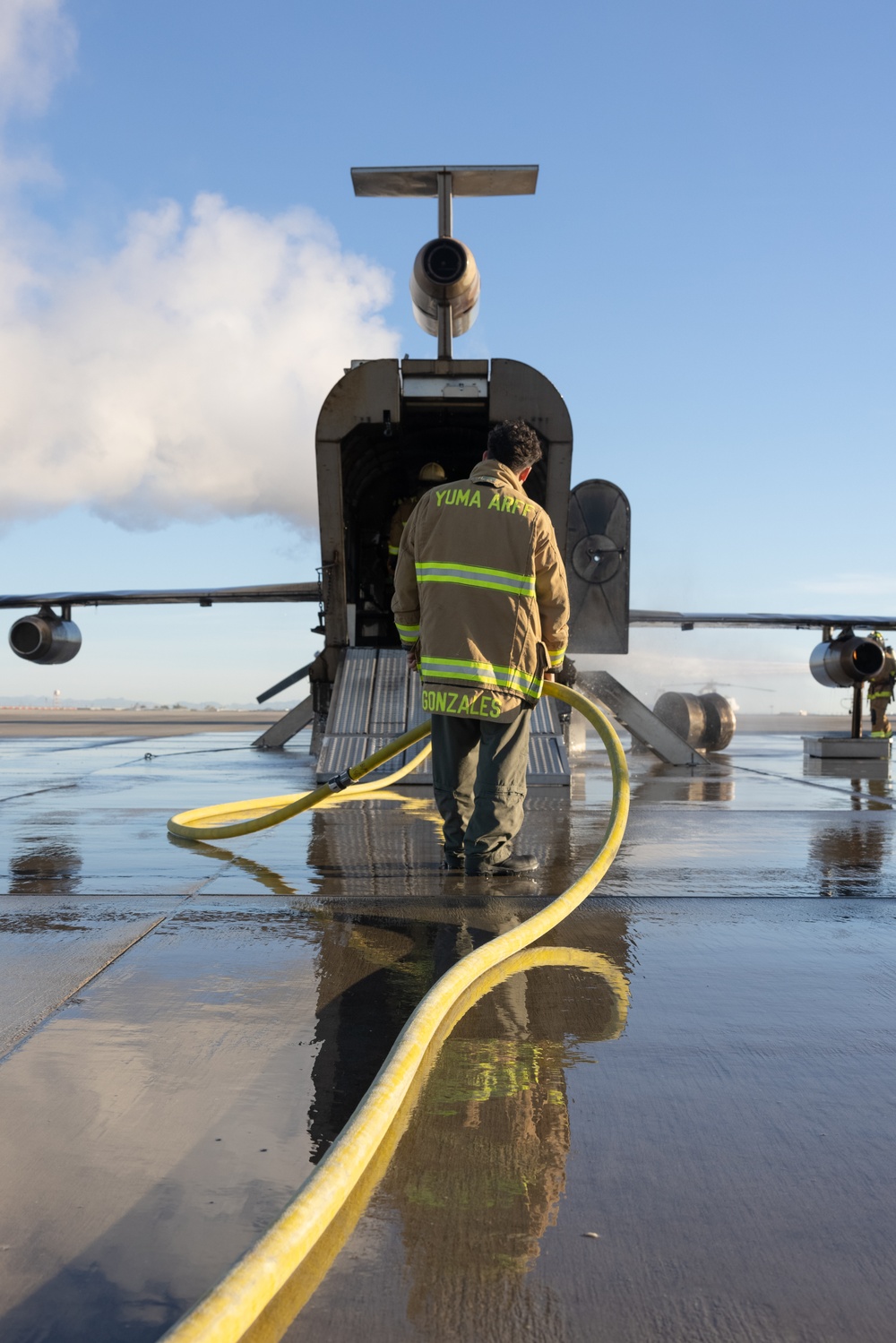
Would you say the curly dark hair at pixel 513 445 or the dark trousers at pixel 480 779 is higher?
the curly dark hair at pixel 513 445

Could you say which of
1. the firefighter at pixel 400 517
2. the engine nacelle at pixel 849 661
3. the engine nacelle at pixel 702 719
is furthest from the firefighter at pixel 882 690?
the firefighter at pixel 400 517

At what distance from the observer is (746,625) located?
17.8 m

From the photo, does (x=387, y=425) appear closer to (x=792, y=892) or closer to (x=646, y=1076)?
(x=792, y=892)

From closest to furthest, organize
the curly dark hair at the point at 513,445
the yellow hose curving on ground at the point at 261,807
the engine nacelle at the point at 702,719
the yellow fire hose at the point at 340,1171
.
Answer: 1. the yellow fire hose at the point at 340,1171
2. the curly dark hair at the point at 513,445
3. the yellow hose curving on ground at the point at 261,807
4. the engine nacelle at the point at 702,719

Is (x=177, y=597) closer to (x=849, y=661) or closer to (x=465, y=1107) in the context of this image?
(x=849, y=661)

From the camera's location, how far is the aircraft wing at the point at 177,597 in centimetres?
1568

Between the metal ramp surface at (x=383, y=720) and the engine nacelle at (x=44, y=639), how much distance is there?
300 inches

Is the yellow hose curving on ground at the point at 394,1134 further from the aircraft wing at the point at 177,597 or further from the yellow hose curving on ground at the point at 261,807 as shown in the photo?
the aircraft wing at the point at 177,597

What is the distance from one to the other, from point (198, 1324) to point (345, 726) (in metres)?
6.91

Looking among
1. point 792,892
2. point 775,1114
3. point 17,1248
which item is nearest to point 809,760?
point 792,892

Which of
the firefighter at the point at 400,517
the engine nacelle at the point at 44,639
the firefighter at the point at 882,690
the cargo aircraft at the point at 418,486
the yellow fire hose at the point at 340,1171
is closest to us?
the yellow fire hose at the point at 340,1171

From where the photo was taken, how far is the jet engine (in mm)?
9617

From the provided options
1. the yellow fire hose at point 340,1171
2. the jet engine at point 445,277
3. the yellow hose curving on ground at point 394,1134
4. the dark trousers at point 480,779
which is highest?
the jet engine at point 445,277

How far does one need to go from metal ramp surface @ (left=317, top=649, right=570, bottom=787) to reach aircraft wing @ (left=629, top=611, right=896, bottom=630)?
27.5ft
